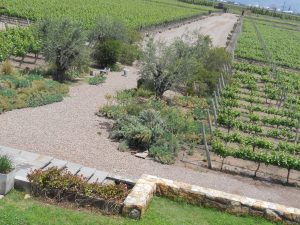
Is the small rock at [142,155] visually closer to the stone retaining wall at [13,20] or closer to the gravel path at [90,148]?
the gravel path at [90,148]

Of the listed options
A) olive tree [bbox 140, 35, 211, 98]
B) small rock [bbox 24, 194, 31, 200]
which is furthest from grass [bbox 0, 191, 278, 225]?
olive tree [bbox 140, 35, 211, 98]

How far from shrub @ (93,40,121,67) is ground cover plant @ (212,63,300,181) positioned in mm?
8117

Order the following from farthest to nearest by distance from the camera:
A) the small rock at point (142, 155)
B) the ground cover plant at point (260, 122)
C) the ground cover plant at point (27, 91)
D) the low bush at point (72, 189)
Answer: the ground cover plant at point (27, 91)
the ground cover plant at point (260, 122)
the small rock at point (142, 155)
the low bush at point (72, 189)

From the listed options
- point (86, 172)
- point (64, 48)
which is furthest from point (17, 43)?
point (86, 172)

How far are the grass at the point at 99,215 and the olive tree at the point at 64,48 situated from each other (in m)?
16.5

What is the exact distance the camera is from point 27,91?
22.5 metres

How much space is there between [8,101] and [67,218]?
442 inches

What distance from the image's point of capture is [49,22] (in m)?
30.9

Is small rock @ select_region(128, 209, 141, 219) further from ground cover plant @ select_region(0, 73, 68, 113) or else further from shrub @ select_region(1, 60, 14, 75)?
shrub @ select_region(1, 60, 14, 75)

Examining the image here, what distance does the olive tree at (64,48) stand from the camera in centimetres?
2730

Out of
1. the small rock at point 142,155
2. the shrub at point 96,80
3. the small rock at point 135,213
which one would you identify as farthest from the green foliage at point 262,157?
the shrub at point 96,80

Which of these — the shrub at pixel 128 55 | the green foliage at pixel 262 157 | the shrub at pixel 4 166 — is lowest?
the shrub at pixel 128 55

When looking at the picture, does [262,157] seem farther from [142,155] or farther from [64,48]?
[64,48]

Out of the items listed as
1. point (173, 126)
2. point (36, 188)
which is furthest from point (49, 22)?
point (36, 188)
